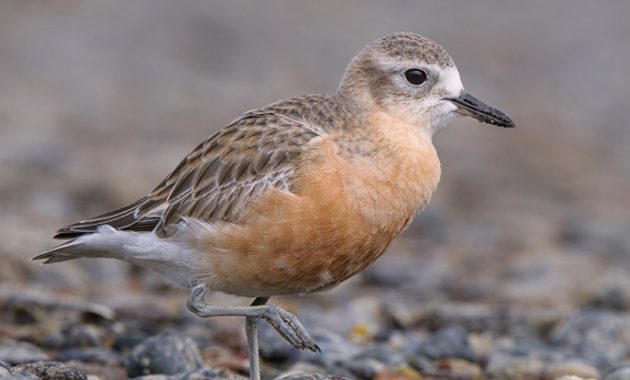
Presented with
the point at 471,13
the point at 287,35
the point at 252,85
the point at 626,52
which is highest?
the point at 471,13

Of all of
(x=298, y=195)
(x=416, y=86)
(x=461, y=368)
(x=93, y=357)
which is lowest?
(x=93, y=357)

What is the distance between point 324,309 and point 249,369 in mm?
3422

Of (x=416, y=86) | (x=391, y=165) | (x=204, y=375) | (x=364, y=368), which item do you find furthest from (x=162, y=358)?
(x=416, y=86)

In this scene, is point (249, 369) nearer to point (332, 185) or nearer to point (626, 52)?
point (332, 185)

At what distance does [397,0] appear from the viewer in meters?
35.3

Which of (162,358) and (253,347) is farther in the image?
(162,358)

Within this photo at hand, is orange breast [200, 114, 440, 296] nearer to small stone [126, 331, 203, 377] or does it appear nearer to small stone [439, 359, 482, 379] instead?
small stone [126, 331, 203, 377]

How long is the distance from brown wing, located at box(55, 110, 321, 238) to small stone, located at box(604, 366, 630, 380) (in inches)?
114

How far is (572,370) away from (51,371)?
4.37 meters

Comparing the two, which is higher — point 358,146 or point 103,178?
point 103,178

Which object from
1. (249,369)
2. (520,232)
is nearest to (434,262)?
(520,232)

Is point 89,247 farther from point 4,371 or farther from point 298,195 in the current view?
point 4,371

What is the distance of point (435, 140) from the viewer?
21781mm

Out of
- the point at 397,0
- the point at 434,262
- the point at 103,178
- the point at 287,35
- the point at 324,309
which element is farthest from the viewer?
the point at 397,0
